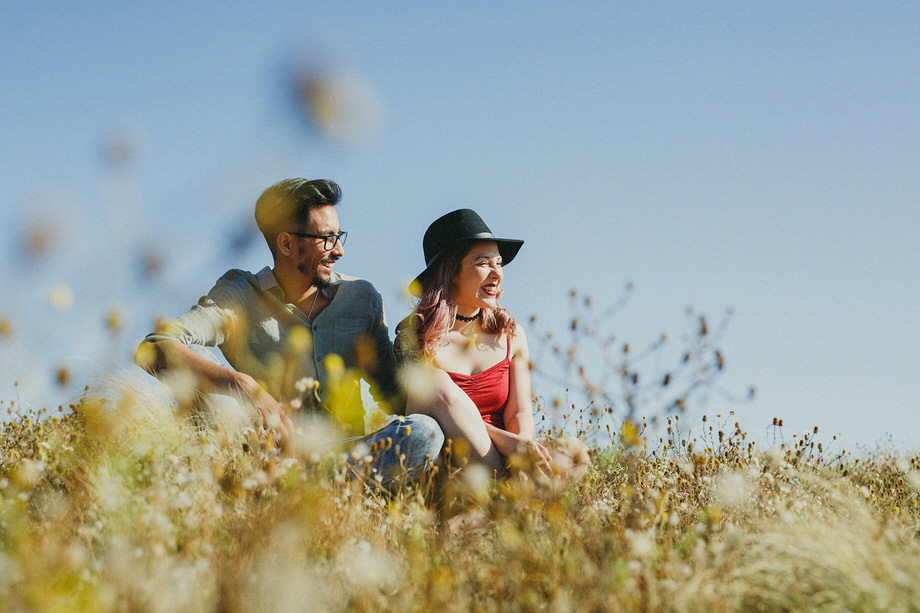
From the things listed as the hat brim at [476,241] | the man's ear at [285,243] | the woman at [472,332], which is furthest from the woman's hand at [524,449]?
the man's ear at [285,243]

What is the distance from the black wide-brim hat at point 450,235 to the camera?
4.61m

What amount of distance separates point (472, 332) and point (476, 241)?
24.4 inches

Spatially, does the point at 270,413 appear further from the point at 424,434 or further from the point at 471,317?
the point at 471,317

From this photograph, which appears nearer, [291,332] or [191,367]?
[191,367]

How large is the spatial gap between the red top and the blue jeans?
58 centimetres

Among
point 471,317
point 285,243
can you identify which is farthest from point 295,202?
point 471,317

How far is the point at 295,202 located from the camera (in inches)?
189

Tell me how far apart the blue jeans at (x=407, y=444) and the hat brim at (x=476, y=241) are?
111cm

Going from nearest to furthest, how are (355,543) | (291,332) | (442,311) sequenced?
(355,543), (442,311), (291,332)

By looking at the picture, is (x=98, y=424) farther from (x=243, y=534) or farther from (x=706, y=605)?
(x=706, y=605)

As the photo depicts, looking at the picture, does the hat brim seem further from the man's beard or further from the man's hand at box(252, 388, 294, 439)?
the man's hand at box(252, 388, 294, 439)

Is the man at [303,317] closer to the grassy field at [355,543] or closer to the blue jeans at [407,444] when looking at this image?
the blue jeans at [407,444]

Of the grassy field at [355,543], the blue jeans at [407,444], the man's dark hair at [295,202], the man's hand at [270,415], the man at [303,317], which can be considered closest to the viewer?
Answer: the grassy field at [355,543]

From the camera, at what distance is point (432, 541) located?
3176mm
